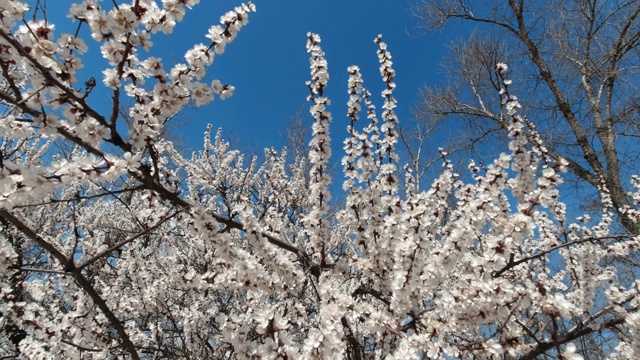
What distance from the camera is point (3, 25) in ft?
5.98

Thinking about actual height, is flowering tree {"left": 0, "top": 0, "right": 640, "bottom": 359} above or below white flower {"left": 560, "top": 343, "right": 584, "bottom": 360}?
above

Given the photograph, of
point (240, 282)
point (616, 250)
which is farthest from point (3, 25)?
point (616, 250)

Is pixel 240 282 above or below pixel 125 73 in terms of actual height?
below

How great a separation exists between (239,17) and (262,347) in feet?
6.10

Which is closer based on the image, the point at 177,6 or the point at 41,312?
the point at 177,6

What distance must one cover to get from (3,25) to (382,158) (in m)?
2.47

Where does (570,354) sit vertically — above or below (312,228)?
below

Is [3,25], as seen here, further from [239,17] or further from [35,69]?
[239,17]

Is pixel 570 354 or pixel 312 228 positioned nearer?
pixel 570 354

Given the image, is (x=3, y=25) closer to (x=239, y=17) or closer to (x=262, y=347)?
(x=239, y=17)

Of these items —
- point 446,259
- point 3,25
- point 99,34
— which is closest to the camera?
point 3,25

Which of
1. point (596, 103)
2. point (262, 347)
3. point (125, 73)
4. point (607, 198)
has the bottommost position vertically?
point (262, 347)

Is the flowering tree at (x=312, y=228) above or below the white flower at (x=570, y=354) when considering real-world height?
above

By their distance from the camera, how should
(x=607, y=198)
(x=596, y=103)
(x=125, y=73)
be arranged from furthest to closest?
(x=596, y=103) < (x=607, y=198) < (x=125, y=73)
